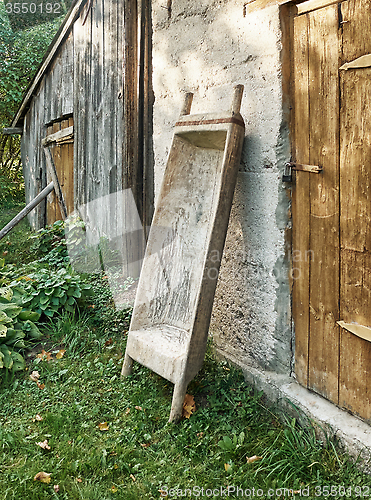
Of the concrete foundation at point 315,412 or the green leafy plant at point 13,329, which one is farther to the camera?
the green leafy plant at point 13,329

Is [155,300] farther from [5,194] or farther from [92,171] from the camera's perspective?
[5,194]

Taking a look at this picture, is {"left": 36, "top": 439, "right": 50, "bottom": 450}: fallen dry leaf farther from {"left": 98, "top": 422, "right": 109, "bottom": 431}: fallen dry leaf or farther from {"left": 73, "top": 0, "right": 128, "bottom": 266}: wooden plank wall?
{"left": 73, "top": 0, "right": 128, "bottom": 266}: wooden plank wall

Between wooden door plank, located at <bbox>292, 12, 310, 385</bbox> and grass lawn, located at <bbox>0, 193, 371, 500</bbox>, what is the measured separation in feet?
1.43

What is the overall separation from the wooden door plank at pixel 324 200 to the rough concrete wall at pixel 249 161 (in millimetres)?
203

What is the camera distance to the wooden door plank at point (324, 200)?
207cm

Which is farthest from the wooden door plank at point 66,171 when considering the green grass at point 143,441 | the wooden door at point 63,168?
Answer: the green grass at point 143,441

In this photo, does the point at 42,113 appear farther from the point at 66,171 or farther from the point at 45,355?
the point at 45,355

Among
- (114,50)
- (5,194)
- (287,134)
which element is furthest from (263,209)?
(5,194)

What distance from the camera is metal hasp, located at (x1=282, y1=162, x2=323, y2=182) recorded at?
2184 millimetres

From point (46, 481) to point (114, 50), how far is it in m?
3.91

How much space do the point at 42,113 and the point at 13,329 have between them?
4.74 metres

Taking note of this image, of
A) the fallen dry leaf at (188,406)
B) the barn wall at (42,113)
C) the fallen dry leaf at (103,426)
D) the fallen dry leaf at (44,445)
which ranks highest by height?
the barn wall at (42,113)

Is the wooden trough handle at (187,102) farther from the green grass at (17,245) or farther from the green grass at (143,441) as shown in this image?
the green grass at (17,245)

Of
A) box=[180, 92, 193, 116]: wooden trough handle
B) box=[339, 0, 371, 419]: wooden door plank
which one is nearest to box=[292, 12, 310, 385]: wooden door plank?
box=[339, 0, 371, 419]: wooden door plank
